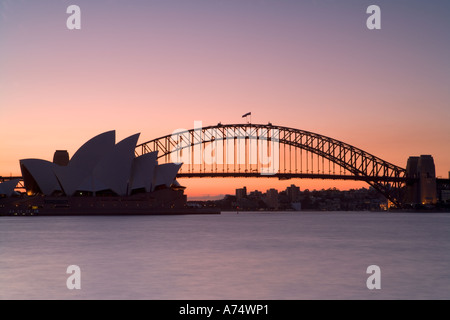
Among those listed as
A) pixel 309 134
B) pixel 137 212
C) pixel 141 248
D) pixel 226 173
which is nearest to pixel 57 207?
pixel 137 212

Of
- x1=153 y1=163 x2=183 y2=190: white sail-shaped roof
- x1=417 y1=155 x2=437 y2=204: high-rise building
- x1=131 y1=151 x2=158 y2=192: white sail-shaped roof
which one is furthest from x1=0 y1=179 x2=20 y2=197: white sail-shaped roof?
x1=417 y1=155 x2=437 y2=204: high-rise building

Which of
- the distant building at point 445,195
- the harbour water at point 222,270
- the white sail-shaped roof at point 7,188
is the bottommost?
the harbour water at point 222,270

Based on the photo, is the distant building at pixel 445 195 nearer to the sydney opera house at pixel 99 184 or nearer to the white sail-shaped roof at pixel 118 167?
the sydney opera house at pixel 99 184

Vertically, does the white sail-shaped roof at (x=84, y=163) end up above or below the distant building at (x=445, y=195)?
above

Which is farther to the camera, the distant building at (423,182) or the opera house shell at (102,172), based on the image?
the distant building at (423,182)

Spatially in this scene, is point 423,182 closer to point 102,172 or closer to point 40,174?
point 102,172

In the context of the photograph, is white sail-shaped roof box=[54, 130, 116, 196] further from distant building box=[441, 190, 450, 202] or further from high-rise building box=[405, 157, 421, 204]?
distant building box=[441, 190, 450, 202]

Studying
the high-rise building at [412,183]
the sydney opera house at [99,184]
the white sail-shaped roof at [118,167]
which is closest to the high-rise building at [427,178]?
the high-rise building at [412,183]
